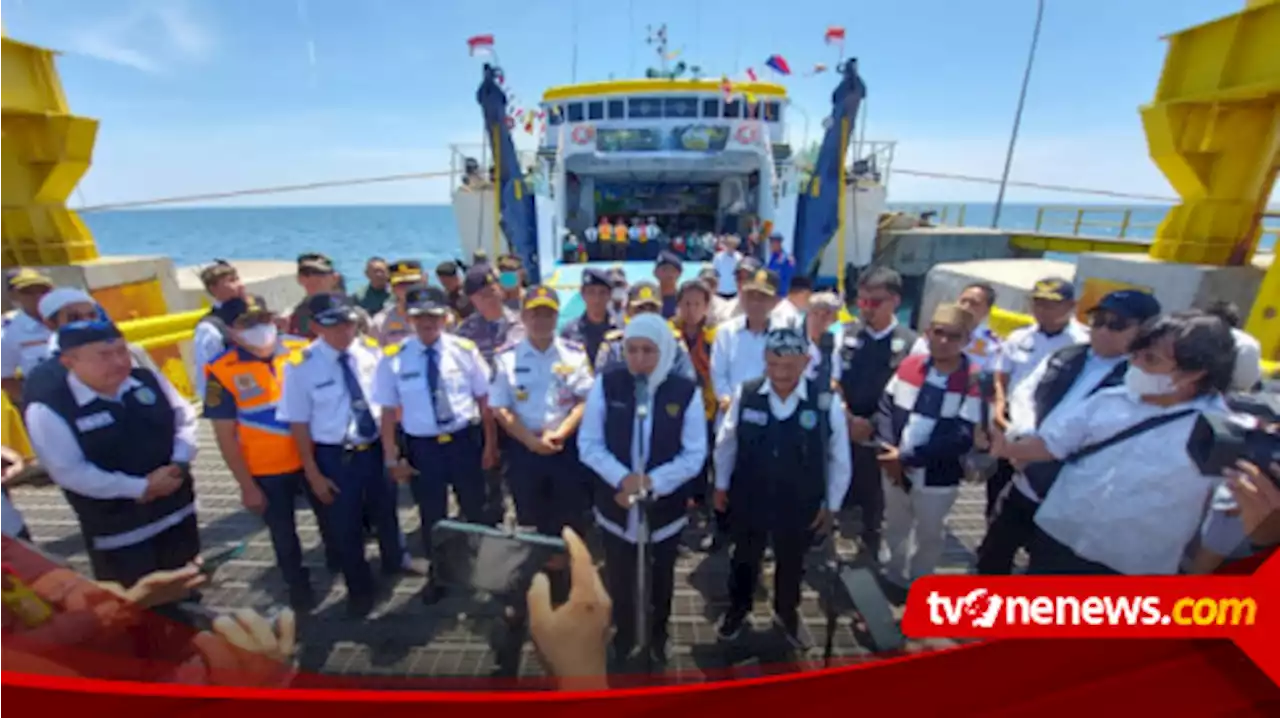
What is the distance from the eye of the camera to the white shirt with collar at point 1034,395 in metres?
2.13

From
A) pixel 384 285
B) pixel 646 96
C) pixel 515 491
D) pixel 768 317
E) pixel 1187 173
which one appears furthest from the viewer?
pixel 646 96

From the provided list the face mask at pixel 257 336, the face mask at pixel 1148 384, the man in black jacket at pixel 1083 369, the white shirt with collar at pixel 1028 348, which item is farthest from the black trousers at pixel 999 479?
the face mask at pixel 257 336

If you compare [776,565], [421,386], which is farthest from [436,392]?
[776,565]

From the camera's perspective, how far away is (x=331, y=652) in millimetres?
2613

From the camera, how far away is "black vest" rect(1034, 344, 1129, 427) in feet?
7.53

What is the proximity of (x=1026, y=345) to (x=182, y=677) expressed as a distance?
13.0 ft

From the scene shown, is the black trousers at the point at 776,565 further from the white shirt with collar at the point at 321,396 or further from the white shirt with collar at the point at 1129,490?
the white shirt with collar at the point at 321,396

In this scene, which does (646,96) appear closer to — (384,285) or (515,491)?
(384,285)

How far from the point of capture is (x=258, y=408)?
2645mm

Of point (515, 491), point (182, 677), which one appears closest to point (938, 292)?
point (515, 491)

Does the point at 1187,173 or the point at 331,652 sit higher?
the point at 1187,173

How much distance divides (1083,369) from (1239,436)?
1180 millimetres

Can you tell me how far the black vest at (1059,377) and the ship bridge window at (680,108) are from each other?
12155mm

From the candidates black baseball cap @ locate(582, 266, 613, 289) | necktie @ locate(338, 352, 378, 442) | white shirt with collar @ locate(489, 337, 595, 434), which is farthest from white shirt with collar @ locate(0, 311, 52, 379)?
black baseball cap @ locate(582, 266, 613, 289)
